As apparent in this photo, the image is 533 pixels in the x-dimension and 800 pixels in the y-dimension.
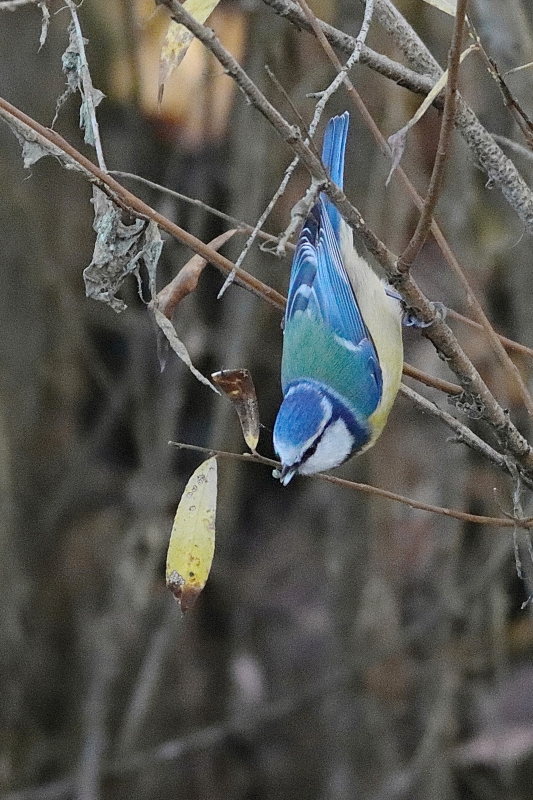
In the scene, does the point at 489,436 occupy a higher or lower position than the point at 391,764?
higher

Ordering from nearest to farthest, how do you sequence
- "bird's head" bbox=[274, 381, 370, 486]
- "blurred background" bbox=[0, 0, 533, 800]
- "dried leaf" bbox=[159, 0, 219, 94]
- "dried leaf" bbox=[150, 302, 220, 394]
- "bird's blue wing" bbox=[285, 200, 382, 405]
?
"dried leaf" bbox=[159, 0, 219, 94], "dried leaf" bbox=[150, 302, 220, 394], "bird's head" bbox=[274, 381, 370, 486], "bird's blue wing" bbox=[285, 200, 382, 405], "blurred background" bbox=[0, 0, 533, 800]

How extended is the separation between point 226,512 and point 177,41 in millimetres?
3126

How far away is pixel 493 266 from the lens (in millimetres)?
3832

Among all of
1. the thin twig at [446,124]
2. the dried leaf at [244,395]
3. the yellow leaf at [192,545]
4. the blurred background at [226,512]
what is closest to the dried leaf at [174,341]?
the dried leaf at [244,395]

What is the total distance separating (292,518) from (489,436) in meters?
2.01

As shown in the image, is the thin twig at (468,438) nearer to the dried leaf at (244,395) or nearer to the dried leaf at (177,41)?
the dried leaf at (244,395)

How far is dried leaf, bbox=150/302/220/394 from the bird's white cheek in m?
0.75

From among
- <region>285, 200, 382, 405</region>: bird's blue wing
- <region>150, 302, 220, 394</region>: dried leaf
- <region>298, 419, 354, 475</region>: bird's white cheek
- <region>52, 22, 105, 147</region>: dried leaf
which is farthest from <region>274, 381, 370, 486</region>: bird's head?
<region>52, 22, 105, 147</region>: dried leaf

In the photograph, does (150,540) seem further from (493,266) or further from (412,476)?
(493,266)

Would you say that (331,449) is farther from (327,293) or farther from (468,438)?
(468,438)

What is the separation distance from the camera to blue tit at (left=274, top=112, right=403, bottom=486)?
7.83 ft

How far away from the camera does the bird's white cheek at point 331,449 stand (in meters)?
2.38

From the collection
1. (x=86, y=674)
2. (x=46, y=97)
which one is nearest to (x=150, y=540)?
(x=86, y=674)

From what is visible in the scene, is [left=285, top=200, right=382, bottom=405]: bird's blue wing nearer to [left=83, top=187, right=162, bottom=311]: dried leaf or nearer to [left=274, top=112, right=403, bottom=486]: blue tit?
[left=274, top=112, right=403, bottom=486]: blue tit
